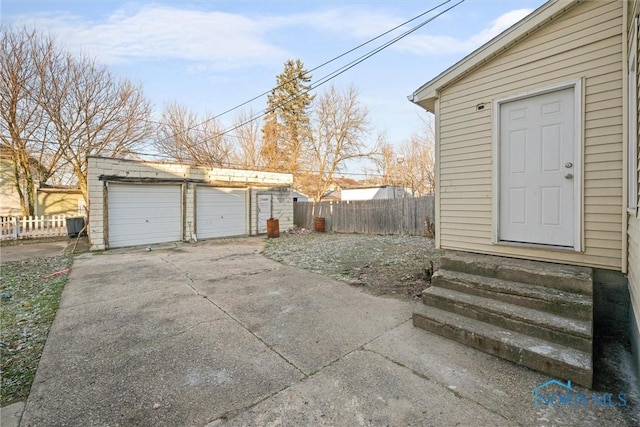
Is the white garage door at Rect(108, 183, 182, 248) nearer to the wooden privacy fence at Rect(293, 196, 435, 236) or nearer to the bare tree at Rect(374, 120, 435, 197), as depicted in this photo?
the wooden privacy fence at Rect(293, 196, 435, 236)

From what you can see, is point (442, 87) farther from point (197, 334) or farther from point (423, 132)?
point (423, 132)

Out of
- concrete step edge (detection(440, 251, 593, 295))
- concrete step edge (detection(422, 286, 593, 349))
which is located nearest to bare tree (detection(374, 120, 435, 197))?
concrete step edge (detection(440, 251, 593, 295))

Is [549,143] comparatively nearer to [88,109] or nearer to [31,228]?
[31,228]

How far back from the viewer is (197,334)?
2908 mm

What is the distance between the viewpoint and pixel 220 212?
35.3 feet

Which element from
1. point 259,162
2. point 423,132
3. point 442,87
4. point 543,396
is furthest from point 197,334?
point 259,162

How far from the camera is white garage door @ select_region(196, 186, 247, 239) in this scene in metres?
10.2

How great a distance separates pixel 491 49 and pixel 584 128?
1389 millimetres

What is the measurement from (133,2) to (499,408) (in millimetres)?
9882

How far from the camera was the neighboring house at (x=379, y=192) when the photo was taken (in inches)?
781

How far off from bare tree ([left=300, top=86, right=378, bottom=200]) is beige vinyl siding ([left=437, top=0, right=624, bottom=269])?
17.0 metres

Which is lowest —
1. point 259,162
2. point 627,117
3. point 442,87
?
point 627,117

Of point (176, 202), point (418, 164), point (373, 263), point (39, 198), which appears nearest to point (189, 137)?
point (39, 198)

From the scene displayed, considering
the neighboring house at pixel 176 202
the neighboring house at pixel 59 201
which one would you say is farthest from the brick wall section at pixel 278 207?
the neighboring house at pixel 59 201
